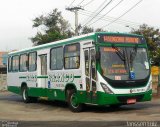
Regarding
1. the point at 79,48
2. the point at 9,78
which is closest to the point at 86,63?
the point at 79,48

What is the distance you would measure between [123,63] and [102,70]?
92 centimetres

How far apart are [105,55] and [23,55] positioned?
863 cm

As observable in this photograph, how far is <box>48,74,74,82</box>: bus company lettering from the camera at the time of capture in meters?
17.9

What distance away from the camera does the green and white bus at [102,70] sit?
52.4 ft

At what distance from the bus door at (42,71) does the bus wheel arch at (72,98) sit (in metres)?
2.48

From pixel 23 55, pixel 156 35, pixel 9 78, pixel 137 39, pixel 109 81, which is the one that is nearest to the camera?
pixel 109 81

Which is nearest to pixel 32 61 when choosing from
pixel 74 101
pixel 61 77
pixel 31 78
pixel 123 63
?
pixel 31 78

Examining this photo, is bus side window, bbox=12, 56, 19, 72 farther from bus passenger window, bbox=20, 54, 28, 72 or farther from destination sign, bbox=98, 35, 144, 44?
destination sign, bbox=98, 35, 144, 44

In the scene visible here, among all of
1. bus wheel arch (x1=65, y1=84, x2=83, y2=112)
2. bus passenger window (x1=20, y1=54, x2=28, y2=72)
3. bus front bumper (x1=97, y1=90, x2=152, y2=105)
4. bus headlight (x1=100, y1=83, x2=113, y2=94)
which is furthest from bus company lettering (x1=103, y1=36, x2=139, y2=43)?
bus passenger window (x1=20, y1=54, x2=28, y2=72)

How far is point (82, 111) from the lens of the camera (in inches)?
688

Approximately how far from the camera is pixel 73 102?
1770 cm

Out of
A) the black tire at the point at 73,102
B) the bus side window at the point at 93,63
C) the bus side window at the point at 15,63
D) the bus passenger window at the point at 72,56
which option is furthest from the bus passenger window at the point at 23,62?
the bus side window at the point at 93,63

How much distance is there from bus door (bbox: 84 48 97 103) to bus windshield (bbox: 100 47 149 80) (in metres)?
0.41

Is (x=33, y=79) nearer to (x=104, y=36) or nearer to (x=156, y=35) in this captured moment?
(x=104, y=36)
